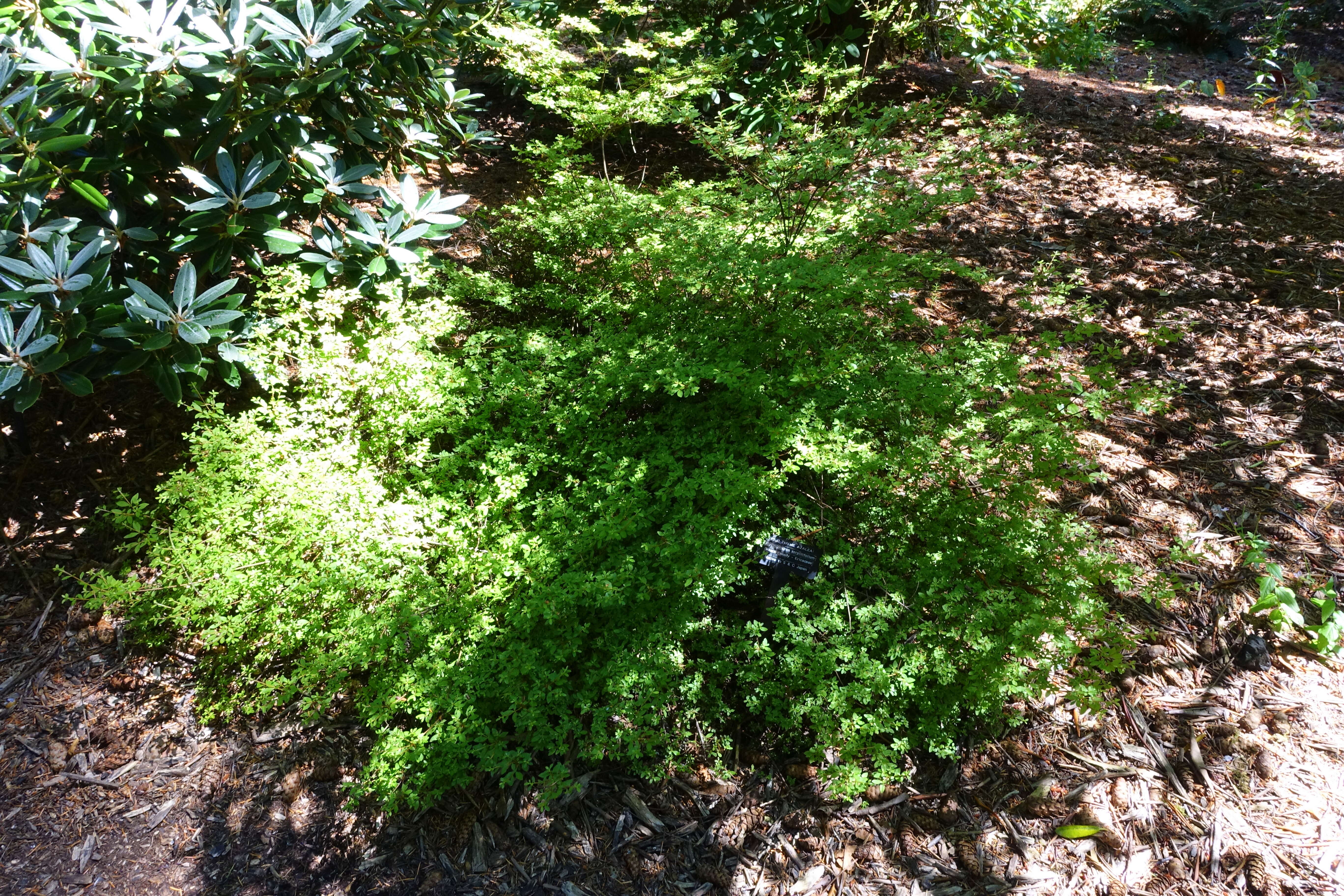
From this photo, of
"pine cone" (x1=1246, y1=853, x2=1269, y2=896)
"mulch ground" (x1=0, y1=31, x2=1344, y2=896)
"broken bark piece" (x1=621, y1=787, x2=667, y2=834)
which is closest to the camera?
A: "pine cone" (x1=1246, y1=853, x2=1269, y2=896)

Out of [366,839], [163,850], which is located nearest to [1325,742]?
[366,839]

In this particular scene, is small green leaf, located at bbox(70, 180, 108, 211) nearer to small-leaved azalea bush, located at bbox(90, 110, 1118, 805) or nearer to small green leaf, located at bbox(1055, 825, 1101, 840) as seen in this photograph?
small-leaved azalea bush, located at bbox(90, 110, 1118, 805)

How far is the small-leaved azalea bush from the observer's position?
1.99m

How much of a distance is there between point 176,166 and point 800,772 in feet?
10.3

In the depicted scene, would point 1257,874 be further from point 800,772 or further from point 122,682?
point 122,682

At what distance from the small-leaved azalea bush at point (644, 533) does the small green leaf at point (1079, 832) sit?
1.18 ft

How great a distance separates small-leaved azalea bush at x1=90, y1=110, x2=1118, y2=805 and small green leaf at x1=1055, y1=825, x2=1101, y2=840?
358 mm

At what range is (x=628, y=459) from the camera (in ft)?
7.75

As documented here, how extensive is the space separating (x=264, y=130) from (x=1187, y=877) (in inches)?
150

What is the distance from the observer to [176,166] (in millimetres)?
2551

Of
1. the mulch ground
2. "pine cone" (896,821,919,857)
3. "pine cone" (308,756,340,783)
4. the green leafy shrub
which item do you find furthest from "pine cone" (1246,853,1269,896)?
the green leafy shrub

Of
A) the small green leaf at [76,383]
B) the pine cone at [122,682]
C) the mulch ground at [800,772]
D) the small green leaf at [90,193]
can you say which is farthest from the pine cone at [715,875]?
the small green leaf at [90,193]

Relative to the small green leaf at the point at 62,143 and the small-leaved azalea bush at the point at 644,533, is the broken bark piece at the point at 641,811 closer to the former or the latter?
the small-leaved azalea bush at the point at 644,533

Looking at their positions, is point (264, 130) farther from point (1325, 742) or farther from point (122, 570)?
point (1325, 742)
